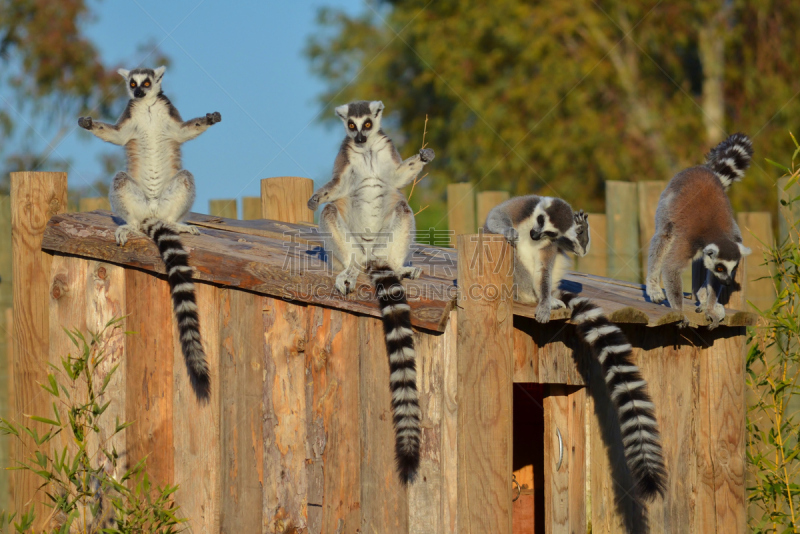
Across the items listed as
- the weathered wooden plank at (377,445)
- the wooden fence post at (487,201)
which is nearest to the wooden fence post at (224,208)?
the wooden fence post at (487,201)

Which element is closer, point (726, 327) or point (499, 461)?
point (499, 461)

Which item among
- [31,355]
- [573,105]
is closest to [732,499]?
[31,355]

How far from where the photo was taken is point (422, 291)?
3896 mm

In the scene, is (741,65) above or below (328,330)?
above

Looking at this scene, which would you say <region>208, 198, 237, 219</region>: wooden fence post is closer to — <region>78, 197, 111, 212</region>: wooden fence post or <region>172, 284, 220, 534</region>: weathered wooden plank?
<region>78, 197, 111, 212</region>: wooden fence post

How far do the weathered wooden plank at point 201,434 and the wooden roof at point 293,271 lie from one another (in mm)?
233

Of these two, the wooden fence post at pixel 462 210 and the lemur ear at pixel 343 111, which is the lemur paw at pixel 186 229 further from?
the wooden fence post at pixel 462 210

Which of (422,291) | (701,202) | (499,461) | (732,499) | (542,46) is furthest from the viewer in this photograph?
(542,46)

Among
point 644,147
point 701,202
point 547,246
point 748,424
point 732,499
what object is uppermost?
point 644,147

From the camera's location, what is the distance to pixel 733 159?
5531mm

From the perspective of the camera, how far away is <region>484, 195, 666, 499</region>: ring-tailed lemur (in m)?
3.87

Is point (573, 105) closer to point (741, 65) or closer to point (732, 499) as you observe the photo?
point (741, 65)

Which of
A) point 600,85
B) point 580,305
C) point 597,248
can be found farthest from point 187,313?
point 600,85

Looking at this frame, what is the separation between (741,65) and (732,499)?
10.5 meters
